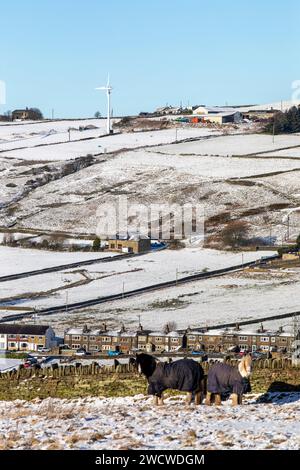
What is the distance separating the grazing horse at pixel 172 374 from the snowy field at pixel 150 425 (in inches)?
14.0

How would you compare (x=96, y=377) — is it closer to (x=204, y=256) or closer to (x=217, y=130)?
(x=204, y=256)

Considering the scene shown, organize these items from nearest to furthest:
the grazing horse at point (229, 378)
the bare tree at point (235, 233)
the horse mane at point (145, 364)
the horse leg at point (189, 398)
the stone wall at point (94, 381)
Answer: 1. the grazing horse at point (229, 378)
2. the horse mane at point (145, 364)
3. the horse leg at point (189, 398)
4. the stone wall at point (94, 381)
5. the bare tree at point (235, 233)

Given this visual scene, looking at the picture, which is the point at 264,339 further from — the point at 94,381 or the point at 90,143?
the point at 90,143

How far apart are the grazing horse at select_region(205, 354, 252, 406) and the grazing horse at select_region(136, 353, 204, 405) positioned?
226 mm

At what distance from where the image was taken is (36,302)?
217 feet

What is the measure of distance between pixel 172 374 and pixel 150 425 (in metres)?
1.66

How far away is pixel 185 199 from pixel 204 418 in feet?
306

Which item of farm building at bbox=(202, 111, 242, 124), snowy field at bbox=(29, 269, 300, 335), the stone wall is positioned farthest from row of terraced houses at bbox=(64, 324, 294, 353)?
farm building at bbox=(202, 111, 242, 124)

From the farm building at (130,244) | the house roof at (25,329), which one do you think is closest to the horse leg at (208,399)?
the house roof at (25,329)

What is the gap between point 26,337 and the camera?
2122 inches

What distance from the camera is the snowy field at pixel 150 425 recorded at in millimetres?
14203

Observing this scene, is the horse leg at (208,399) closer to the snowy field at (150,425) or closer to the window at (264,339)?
the snowy field at (150,425)
